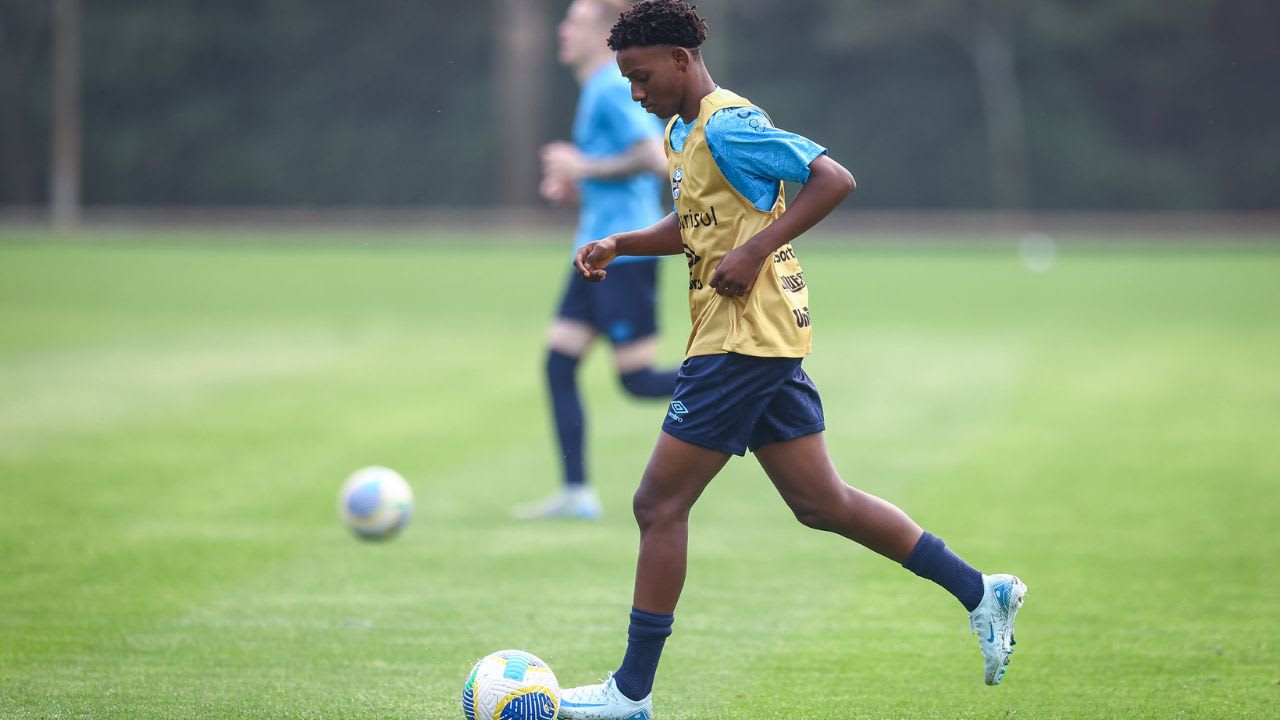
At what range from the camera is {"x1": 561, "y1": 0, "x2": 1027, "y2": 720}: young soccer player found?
13.7 feet

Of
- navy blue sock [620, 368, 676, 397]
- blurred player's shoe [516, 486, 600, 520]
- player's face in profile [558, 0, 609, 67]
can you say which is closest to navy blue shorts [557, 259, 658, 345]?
navy blue sock [620, 368, 676, 397]

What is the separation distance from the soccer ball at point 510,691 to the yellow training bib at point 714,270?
0.99 meters

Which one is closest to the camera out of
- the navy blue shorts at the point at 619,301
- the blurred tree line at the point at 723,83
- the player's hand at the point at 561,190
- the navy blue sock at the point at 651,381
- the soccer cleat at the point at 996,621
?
the soccer cleat at the point at 996,621

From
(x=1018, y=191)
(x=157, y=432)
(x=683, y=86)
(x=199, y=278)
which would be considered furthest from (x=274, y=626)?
(x=1018, y=191)

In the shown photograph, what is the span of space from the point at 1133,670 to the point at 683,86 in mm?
2336

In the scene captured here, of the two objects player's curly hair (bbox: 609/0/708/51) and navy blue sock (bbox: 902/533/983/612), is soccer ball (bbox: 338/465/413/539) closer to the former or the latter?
navy blue sock (bbox: 902/533/983/612)

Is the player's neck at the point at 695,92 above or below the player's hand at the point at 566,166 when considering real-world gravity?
above

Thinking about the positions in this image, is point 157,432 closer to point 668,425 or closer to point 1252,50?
point 668,425

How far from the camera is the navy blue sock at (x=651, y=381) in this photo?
24.6ft

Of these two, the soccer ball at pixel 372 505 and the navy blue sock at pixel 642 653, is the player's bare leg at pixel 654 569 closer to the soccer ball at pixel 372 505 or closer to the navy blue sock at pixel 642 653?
the navy blue sock at pixel 642 653

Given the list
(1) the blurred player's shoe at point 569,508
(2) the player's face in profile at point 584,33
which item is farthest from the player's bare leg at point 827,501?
(2) the player's face in profile at point 584,33

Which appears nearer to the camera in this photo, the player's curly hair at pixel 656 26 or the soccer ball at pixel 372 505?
the player's curly hair at pixel 656 26

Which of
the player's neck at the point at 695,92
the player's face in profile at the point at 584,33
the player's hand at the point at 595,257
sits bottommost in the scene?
the player's hand at the point at 595,257

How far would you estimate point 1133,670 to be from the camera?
16.2 feet
